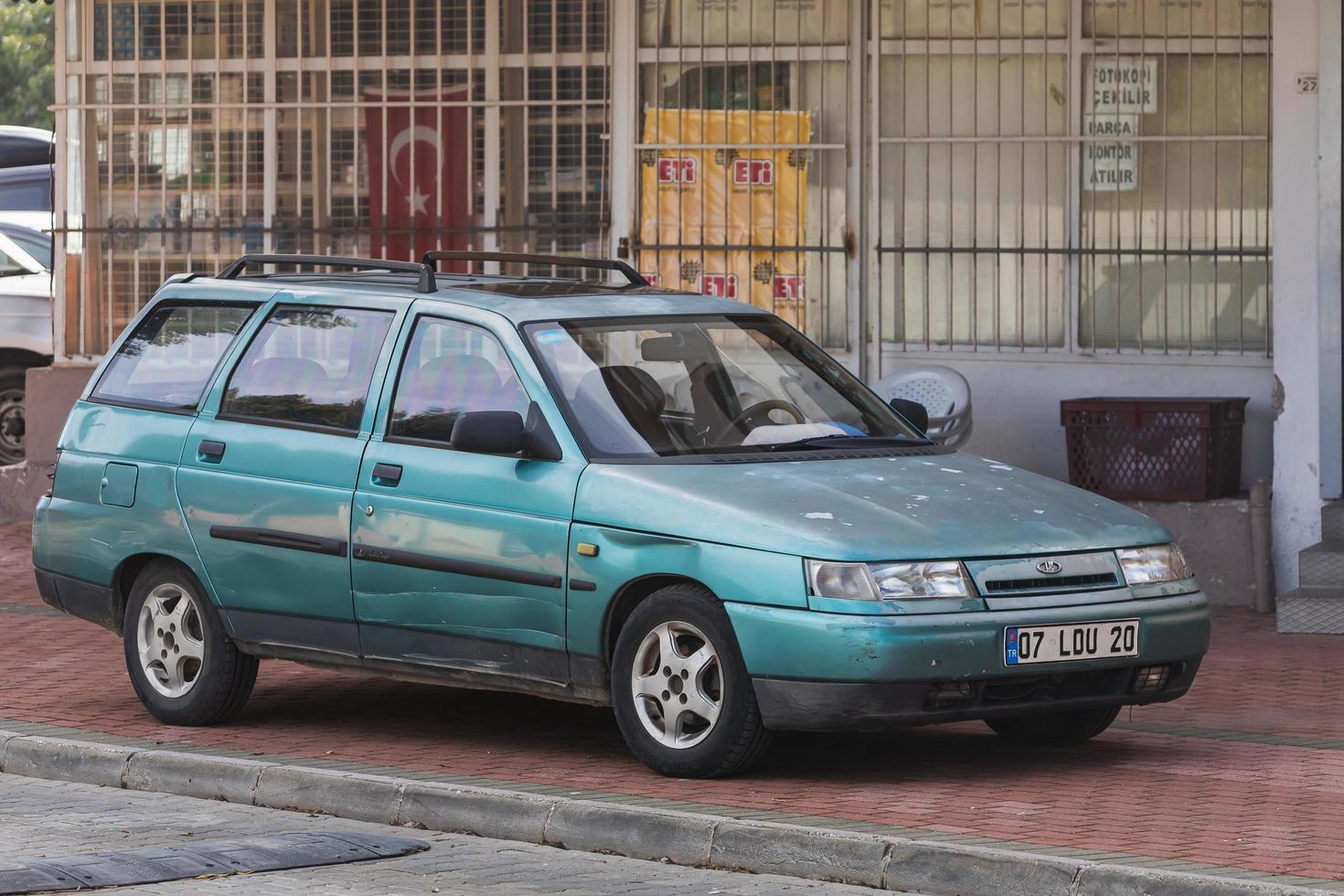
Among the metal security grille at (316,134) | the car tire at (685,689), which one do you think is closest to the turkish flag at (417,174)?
the metal security grille at (316,134)

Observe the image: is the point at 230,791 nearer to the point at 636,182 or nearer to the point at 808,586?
the point at 808,586

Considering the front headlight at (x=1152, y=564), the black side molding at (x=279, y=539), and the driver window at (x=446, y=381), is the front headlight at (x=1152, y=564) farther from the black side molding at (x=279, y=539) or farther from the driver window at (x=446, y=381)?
the black side molding at (x=279, y=539)

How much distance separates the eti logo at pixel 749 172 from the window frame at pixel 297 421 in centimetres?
563

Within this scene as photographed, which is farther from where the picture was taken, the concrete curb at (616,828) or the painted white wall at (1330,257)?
the painted white wall at (1330,257)

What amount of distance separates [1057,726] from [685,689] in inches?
61.4

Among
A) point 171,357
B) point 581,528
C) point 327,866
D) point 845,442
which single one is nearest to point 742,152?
point 171,357

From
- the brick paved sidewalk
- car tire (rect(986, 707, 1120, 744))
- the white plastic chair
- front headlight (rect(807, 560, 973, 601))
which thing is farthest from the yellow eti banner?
front headlight (rect(807, 560, 973, 601))

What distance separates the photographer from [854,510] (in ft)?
24.7

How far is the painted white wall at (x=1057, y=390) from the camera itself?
13.2 meters

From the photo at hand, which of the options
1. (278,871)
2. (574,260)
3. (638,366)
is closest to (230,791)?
(278,871)

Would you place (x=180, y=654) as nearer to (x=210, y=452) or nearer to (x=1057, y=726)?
(x=210, y=452)

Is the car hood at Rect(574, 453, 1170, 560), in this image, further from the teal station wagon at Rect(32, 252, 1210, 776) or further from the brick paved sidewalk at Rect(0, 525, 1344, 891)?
the brick paved sidewalk at Rect(0, 525, 1344, 891)

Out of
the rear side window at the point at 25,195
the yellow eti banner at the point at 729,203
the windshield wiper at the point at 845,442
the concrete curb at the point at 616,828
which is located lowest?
the concrete curb at the point at 616,828

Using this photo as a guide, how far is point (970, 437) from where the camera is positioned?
43.9 feet
